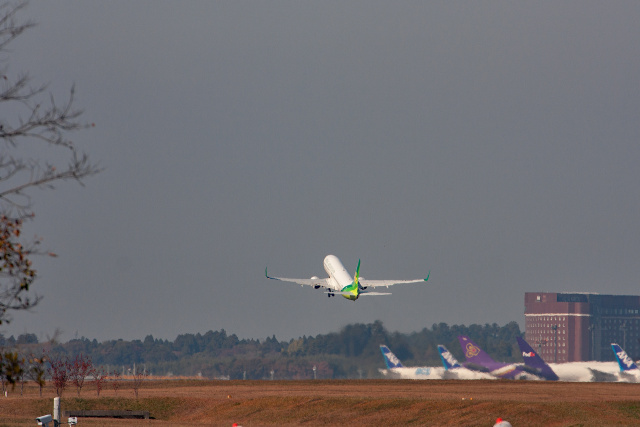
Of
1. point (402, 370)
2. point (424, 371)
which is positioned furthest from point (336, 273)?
point (424, 371)

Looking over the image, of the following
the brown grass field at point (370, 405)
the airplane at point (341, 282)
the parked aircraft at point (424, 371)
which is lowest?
the parked aircraft at point (424, 371)

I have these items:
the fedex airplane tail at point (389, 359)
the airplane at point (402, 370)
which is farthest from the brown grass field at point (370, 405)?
the fedex airplane tail at point (389, 359)

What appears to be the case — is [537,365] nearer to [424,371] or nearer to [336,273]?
[424,371]

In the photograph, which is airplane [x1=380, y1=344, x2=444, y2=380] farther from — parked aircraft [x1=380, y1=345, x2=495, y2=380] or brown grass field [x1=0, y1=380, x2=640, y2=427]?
brown grass field [x1=0, y1=380, x2=640, y2=427]

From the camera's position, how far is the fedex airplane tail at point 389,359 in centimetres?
13425

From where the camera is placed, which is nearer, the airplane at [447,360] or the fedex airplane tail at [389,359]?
the fedex airplane tail at [389,359]

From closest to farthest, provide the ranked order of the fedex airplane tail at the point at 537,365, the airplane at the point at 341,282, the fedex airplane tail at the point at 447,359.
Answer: the airplane at the point at 341,282 → the fedex airplane tail at the point at 537,365 → the fedex airplane tail at the point at 447,359

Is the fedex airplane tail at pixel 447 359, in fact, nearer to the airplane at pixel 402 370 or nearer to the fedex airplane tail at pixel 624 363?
the airplane at pixel 402 370

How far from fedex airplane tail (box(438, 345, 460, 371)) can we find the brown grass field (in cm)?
5184

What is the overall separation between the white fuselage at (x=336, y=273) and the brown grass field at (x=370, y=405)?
23.8 metres

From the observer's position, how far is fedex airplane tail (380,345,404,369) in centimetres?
13425

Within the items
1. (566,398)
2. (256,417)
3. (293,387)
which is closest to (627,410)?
(566,398)

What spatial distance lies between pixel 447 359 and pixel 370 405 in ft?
253

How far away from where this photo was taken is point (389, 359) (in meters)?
136
